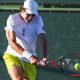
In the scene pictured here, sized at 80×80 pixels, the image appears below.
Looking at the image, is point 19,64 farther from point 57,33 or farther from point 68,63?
point 57,33

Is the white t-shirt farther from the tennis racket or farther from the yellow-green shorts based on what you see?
the tennis racket

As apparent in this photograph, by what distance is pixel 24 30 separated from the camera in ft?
18.7

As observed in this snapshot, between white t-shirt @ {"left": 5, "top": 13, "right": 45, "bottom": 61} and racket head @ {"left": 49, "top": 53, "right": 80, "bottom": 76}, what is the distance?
70.6 inches

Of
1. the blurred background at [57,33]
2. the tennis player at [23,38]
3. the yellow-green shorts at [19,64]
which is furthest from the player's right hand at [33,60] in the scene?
the blurred background at [57,33]

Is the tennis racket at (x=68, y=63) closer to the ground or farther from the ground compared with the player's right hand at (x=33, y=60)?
closer to the ground

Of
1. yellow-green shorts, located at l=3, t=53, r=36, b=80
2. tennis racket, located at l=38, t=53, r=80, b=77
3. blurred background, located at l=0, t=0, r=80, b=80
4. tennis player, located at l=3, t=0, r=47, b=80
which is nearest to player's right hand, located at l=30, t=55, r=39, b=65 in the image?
tennis player, located at l=3, t=0, r=47, b=80

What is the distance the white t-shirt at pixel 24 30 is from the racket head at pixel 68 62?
179 centimetres

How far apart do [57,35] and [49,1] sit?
0.54 meters

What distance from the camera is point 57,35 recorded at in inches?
309

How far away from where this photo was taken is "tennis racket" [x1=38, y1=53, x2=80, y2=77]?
752cm

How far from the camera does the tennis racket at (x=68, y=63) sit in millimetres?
7523

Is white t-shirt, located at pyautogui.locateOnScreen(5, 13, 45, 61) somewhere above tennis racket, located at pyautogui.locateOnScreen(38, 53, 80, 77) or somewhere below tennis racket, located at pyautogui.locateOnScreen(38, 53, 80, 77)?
above

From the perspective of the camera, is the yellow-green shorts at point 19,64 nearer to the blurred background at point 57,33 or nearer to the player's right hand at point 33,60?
the player's right hand at point 33,60

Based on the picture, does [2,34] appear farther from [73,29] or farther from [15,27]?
[15,27]
